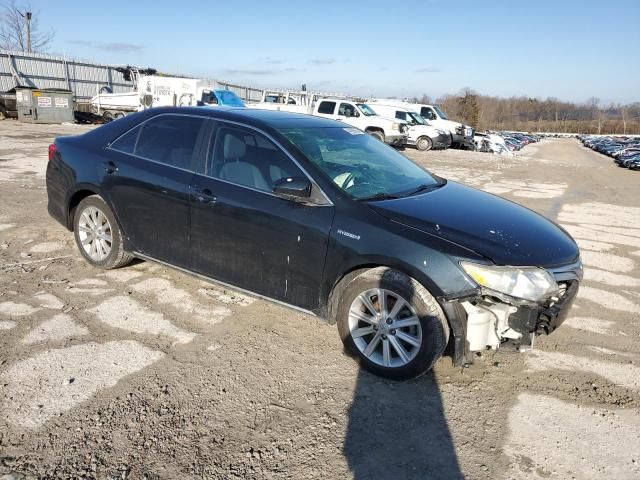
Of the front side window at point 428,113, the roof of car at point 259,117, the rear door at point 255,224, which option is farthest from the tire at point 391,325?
the front side window at point 428,113

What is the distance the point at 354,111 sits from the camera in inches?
805

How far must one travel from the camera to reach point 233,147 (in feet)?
12.5

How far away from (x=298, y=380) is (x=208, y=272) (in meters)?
1.25

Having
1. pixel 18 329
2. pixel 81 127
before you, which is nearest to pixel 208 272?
pixel 18 329

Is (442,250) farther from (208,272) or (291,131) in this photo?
(208,272)

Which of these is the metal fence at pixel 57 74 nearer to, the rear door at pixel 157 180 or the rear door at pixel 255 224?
the rear door at pixel 157 180

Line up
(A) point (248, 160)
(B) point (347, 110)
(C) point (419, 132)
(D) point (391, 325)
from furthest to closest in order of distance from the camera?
(C) point (419, 132), (B) point (347, 110), (A) point (248, 160), (D) point (391, 325)

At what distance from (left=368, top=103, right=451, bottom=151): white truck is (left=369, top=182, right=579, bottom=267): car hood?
779 inches

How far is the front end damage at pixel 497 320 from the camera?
294 centimetres

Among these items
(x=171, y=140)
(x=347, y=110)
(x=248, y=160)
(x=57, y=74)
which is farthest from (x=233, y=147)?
(x=57, y=74)

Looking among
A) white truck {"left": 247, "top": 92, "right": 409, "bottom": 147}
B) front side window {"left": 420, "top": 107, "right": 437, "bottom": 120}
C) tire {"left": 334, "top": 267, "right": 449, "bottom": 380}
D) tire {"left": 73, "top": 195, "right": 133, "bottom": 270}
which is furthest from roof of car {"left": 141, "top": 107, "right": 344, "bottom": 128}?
front side window {"left": 420, "top": 107, "right": 437, "bottom": 120}

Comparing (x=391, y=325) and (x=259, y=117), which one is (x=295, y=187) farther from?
(x=391, y=325)

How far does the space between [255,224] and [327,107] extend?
58.7 ft

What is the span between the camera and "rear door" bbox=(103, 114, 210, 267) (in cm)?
394
